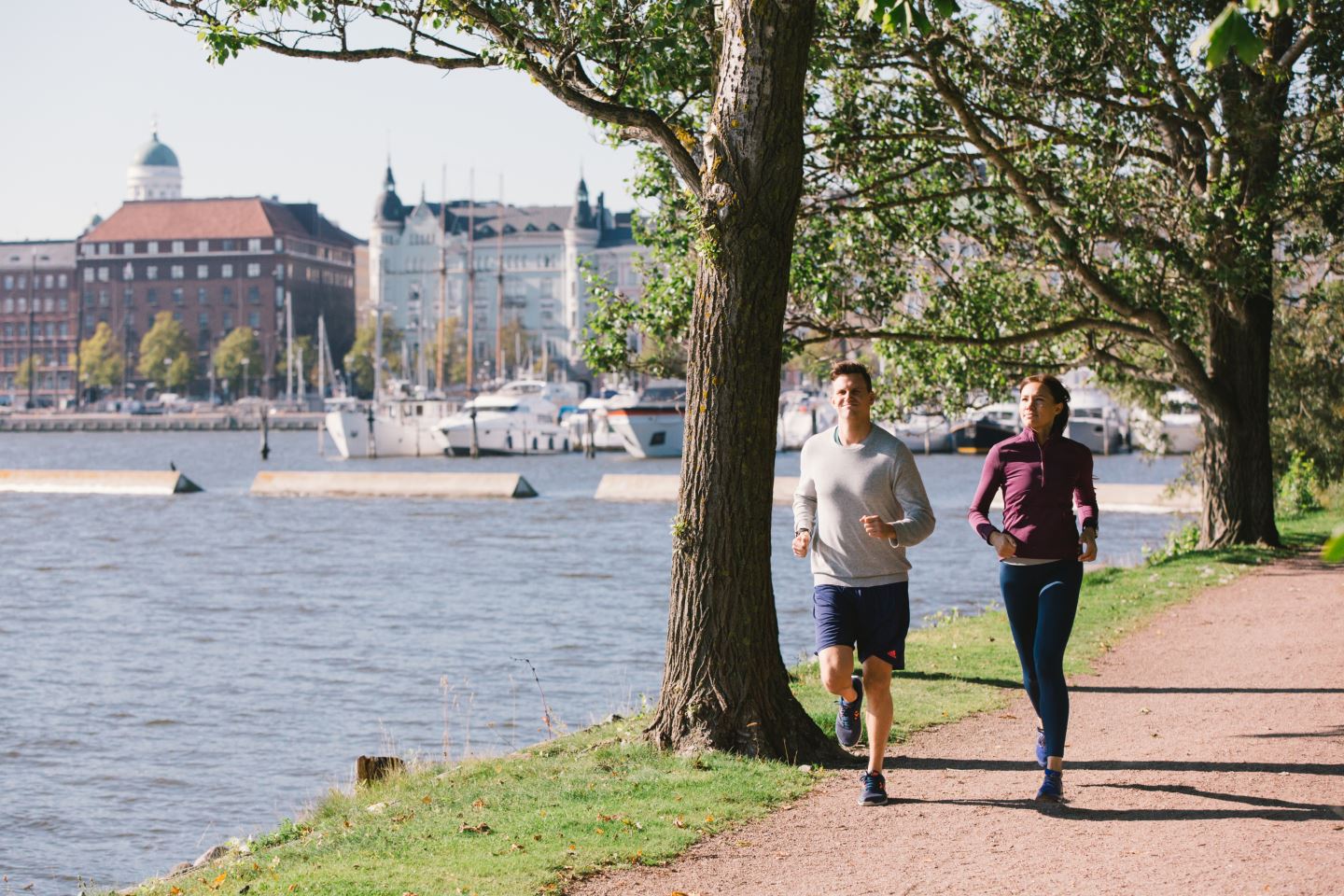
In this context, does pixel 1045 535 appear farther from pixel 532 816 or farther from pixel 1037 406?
pixel 532 816

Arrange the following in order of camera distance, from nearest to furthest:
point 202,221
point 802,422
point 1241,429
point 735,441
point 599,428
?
point 735,441 < point 1241,429 < point 802,422 < point 599,428 < point 202,221

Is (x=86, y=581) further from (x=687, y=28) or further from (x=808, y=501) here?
(x=808, y=501)

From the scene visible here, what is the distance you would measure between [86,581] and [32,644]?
998 cm

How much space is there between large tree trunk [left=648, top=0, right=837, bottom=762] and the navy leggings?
1.71 meters

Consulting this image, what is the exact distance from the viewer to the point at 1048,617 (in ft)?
27.2

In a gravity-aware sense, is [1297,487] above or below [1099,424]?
below

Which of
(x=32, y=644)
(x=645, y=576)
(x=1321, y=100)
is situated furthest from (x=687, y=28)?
(x=645, y=576)

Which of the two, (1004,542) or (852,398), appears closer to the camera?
(852,398)

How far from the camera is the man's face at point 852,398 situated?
8039mm

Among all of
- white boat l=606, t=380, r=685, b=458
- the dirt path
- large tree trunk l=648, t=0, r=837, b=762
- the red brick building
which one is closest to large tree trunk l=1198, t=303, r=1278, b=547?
the dirt path

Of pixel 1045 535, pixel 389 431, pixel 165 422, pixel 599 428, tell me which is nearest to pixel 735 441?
pixel 1045 535

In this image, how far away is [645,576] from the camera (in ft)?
106

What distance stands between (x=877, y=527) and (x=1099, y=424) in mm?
90051

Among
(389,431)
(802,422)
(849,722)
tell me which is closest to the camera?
(849,722)
